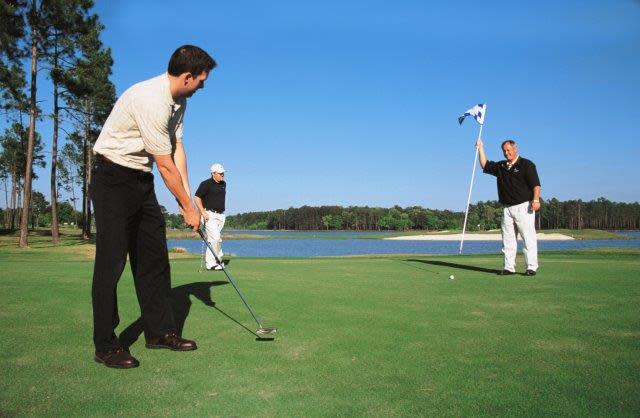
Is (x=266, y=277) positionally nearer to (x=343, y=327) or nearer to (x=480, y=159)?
(x=343, y=327)

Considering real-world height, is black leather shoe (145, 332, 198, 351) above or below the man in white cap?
below

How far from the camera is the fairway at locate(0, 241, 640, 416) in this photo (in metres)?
2.69

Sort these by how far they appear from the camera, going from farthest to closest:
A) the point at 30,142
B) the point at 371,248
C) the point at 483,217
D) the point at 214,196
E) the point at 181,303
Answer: the point at 483,217 → the point at 371,248 → the point at 30,142 → the point at 214,196 → the point at 181,303

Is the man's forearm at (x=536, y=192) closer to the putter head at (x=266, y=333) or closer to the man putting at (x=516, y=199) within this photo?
the man putting at (x=516, y=199)

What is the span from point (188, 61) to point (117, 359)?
224cm

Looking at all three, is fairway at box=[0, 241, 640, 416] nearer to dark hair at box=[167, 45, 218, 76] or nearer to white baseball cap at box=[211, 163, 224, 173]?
dark hair at box=[167, 45, 218, 76]

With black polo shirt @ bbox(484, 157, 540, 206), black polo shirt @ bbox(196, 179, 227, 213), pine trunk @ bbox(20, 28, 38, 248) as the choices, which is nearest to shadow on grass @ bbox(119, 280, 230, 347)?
black polo shirt @ bbox(196, 179, 227, 213)

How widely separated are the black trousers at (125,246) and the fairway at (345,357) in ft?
0.89

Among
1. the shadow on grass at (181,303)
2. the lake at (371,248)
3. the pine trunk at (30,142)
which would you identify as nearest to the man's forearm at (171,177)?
the shadow on grass at (181,303)

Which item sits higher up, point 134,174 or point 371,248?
point 134,174

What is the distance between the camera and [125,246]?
159 inches

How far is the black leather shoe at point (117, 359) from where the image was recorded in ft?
11.2

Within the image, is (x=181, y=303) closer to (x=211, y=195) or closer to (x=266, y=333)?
(x=266, y=333)

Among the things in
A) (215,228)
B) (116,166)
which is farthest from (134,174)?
(215,228)
